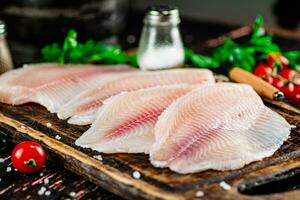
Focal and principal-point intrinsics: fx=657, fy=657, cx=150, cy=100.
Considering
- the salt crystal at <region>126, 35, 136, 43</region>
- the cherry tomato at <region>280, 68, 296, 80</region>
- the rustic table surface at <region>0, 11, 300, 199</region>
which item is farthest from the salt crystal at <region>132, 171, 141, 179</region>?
the salt crystal at <region>126, 35, 136, 43</region>

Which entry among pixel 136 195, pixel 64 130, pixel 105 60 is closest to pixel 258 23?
pixel 105 60

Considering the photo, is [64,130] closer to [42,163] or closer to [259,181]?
[42,163]

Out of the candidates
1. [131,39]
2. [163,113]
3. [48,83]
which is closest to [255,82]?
[163,113]

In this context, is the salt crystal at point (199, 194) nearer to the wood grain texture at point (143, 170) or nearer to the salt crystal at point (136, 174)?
the wood grain texture at point (143, 170)

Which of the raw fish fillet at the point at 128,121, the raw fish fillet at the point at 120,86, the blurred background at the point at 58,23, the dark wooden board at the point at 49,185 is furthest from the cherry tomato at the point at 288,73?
the dark wooden board at the point at 49,185

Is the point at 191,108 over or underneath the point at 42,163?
over
